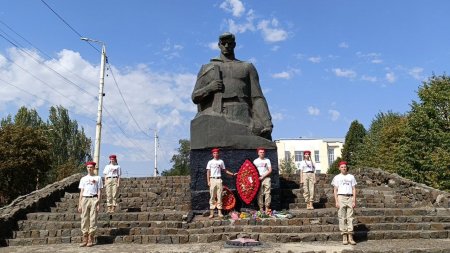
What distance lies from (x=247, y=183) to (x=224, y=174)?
2.26 ft

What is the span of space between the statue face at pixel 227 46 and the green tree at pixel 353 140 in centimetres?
3304

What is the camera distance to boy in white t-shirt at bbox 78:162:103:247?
7957 millimetres

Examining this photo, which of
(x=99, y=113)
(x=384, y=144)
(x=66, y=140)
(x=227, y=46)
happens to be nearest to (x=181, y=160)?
(x=66, y=140)

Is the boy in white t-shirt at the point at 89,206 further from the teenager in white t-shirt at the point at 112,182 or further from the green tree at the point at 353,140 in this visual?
the green tree at the point at 353,140

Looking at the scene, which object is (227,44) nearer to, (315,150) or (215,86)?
(215,86)

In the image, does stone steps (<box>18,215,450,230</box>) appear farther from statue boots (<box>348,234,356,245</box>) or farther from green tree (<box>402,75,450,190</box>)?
green tree (<box>402,75,450,190</box>)

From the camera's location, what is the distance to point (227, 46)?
11.6 m

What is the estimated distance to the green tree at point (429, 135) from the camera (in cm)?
2031

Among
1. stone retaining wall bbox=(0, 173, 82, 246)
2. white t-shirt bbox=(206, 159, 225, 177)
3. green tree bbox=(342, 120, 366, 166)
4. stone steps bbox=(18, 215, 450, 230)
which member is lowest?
stone steps bbox=(18, 215, 450, 230)

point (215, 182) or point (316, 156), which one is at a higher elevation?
point (316, 156)

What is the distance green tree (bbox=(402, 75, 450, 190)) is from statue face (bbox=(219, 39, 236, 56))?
517 inches

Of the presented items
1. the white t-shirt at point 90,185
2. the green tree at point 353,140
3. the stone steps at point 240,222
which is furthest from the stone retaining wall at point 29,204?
the green tree at point 353,140

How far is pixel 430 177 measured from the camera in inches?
807

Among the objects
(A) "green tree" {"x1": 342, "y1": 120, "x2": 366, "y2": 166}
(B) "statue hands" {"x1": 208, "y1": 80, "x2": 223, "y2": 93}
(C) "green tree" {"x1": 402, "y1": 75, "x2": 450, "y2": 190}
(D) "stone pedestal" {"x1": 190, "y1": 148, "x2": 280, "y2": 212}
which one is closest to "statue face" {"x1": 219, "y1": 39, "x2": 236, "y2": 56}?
(B) "statue hands" {"x1": 208, "y1": 80, "x2": 223, "y2": 93}
